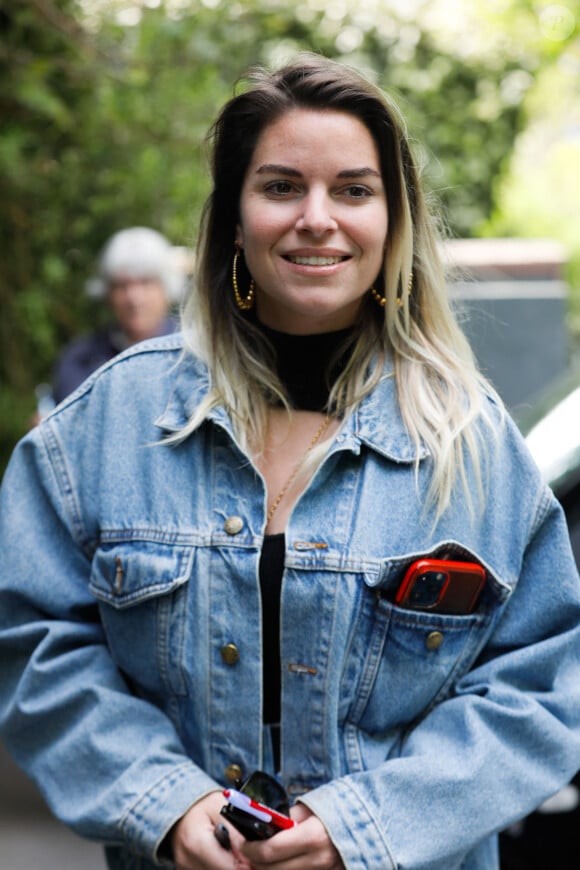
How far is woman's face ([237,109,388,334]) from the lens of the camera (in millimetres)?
1744

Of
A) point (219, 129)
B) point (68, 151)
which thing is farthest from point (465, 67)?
point (219, 129)

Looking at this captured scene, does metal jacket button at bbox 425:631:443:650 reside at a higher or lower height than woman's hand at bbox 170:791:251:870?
higher

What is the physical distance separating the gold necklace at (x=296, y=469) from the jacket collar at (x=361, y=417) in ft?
0.18

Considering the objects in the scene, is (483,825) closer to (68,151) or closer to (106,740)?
(106,740)

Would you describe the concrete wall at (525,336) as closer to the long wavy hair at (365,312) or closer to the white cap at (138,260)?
the white cap at (138,260)

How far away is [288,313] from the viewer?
6.17ft

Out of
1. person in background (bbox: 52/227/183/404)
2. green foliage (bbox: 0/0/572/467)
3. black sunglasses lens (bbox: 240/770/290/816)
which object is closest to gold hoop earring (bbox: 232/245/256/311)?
black sunglasses lens (bbox: 240/770/290/816)

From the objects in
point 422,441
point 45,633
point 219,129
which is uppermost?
point 219,129

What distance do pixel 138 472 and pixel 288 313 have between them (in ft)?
1.18

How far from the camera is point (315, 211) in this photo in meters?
1.73

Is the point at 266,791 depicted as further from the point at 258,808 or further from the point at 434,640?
the point at 434,640

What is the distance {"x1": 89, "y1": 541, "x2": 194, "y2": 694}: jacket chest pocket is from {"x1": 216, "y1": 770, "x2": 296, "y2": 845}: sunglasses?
22 cm

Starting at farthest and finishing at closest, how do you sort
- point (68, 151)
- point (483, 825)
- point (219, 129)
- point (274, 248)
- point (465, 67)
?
point (465, 67), point (68, 151), point (219, 129), point (274, 248), point (483, 825)

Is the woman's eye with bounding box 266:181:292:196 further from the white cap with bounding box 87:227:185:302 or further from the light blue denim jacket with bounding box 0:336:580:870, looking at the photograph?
the white cap with bounding box 87:227:185:302
